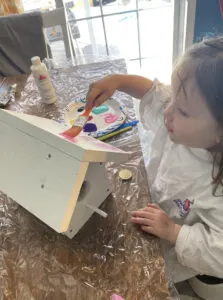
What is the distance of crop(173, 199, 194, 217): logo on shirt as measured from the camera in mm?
656

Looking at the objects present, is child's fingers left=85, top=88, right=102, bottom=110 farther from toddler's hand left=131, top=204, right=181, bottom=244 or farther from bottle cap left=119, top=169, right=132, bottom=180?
toddler's hand left=131, top=204, right=181, bottom=244

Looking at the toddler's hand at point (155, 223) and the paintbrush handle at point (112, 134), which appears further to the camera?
the paintbrush handle at point (112, 134)

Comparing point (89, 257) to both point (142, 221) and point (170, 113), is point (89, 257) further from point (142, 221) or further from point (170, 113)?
point (170, 113)

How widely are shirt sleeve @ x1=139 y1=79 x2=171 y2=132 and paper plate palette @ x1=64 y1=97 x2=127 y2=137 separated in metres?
0.07

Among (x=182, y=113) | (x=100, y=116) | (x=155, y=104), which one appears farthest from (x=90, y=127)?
(x=182, y=113)

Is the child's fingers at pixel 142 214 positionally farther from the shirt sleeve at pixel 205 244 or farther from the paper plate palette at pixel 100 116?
the paper plate palette at pixel 100 116

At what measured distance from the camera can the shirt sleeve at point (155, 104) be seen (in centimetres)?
82

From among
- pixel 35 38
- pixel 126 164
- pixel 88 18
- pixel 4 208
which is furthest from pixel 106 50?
pixel 4 208

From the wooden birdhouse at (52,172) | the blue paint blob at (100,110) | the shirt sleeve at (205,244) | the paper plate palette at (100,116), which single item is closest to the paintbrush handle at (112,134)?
the paper plate palette at (100,116)

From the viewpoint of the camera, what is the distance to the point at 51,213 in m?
0.47

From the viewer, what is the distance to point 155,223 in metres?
0.56

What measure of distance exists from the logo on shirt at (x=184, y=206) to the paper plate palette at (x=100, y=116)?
0.31m

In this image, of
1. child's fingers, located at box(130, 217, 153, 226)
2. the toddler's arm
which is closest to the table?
child's fingers, located at box(130, 217, 153, 226)

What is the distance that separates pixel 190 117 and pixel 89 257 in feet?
1.22
